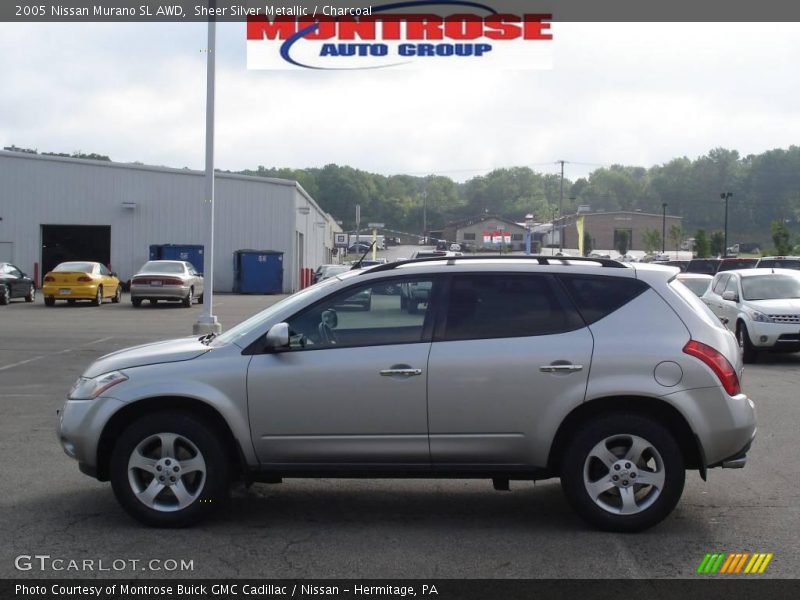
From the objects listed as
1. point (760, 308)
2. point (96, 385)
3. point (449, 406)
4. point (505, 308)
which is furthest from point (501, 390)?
point (760, 308)

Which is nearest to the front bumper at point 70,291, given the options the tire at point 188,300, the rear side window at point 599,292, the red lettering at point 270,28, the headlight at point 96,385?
the tire at point 188,300

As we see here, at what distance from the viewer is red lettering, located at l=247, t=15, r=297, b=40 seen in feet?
67.8

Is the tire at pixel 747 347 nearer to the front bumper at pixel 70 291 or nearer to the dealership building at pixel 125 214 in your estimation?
the front bumper at pixel 70 291

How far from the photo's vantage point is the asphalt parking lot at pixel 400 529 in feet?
17.1

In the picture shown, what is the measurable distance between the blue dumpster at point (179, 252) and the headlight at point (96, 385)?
121ft

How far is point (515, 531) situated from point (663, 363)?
146 cm

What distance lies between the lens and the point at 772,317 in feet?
51.6

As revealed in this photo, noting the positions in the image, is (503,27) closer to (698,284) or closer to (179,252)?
(698,284)

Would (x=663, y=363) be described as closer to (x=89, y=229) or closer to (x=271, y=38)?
(x=271, y=38)

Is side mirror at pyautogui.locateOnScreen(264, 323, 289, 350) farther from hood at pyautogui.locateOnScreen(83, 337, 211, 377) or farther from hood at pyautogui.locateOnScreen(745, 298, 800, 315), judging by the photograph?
hood at pyautogui.locateOnScreen(745, 298, 800, 315)

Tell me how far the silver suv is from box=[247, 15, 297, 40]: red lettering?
16.1 m

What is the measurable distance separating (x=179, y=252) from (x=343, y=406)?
124ft

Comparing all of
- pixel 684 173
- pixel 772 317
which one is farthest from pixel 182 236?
pixel 684 173

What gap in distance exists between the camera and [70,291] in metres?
29.8
